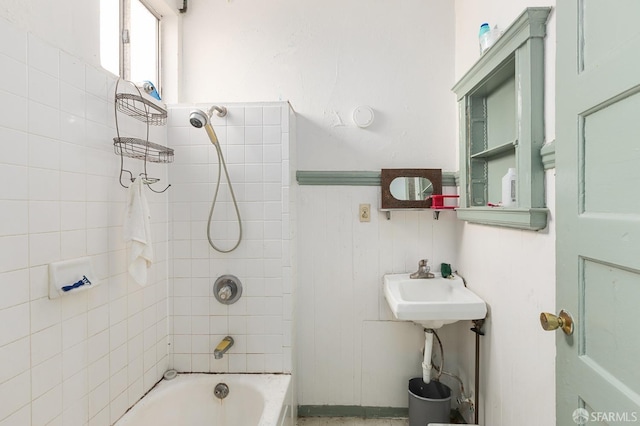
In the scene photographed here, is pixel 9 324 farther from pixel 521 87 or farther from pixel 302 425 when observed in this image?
pixel 521 87

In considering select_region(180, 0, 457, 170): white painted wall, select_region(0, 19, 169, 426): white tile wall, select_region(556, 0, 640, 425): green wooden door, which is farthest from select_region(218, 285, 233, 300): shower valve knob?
select_region(556, 0, 640, 425): green wooden door

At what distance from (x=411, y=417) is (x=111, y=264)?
177 cm

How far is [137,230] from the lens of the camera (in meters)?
1.39

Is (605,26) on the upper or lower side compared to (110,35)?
lower

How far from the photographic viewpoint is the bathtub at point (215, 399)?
1.63m

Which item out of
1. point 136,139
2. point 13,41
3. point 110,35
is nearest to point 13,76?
point 13,41

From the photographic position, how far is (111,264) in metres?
1.40

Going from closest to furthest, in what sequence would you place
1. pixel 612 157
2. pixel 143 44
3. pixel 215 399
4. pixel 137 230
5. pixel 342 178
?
pixel 612 157
pixel 137 230
pixel 215 399
pixel 143 44
pixel 342 178

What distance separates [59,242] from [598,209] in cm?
163

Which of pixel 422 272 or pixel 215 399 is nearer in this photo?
pixel 215 399

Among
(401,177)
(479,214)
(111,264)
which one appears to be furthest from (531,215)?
(111,264)

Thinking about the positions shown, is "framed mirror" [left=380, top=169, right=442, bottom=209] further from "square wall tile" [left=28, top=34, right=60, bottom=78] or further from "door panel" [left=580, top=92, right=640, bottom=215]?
"square wall tile" [left=28, top=34, right=60, bottom=78]

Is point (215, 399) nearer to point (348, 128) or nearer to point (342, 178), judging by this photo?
point (342, 178)

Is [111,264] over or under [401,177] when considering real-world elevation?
under
